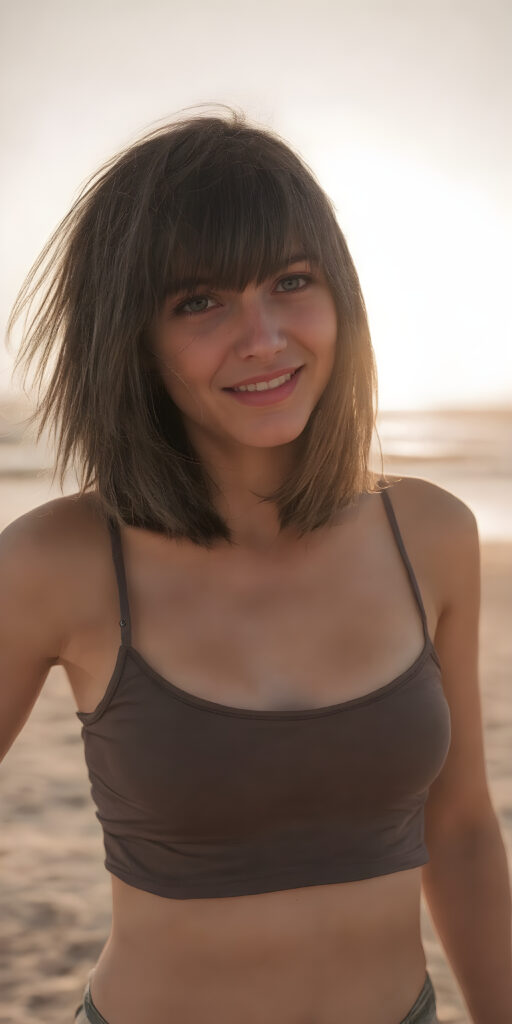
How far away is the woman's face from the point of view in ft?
5.56

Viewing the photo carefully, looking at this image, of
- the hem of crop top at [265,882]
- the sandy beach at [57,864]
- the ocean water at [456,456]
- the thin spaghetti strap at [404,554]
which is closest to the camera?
the hem of crop top at [265,882]

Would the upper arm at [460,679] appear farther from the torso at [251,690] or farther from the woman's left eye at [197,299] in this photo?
the woman's left eye at [197,299]

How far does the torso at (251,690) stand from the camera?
1664mm

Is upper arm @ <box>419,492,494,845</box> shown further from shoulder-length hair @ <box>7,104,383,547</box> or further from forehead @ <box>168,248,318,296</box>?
forehead @ <box>168,248,318,296</box>

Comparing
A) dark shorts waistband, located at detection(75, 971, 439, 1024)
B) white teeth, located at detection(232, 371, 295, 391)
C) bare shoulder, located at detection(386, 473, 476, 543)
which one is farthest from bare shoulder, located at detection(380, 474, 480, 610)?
dark shorts waistband, located at detection(75, 971, 439, 1024)

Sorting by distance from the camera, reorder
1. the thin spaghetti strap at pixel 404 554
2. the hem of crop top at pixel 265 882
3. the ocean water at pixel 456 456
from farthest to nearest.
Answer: the ocean water at pixel 456 456
the thin spaghetti strap at pixel 404 554
the hem of crop top at pixel 265 882

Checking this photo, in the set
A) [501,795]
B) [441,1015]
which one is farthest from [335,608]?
[501,795]

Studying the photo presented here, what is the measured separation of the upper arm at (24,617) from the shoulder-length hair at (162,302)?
0.61 feet

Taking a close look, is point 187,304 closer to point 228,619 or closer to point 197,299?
point 197,299

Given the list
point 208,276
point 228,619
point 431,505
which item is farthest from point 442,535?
point 208,276

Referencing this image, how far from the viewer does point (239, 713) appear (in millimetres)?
1645

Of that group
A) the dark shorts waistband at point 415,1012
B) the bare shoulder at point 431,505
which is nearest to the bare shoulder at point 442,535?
the bare shoulder at point 431,505

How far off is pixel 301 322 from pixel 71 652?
2.23 feet

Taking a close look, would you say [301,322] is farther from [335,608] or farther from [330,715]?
[330,715]
